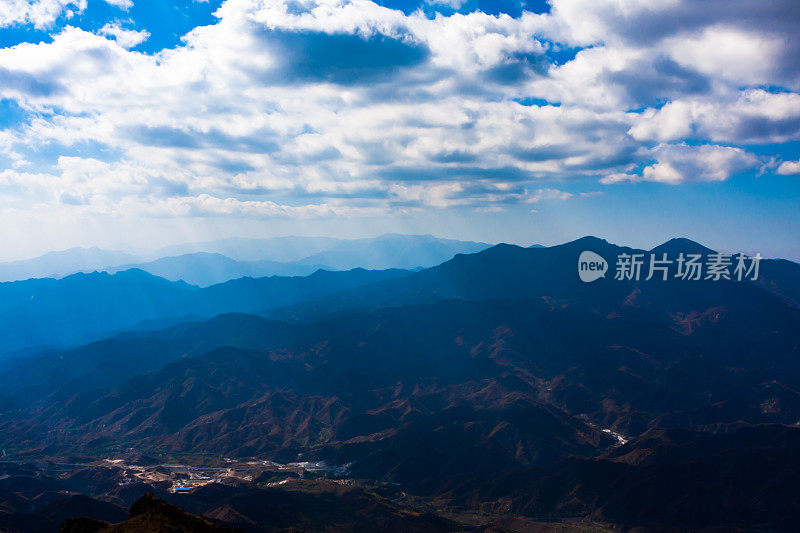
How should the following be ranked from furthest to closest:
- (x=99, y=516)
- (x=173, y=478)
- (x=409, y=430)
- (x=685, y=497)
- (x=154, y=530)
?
1. (x=409, y=430)
2. (x=173, y=478)
3. (x=685, y=497)
4. (x=99, y=516)
5. (x=154, y=530)

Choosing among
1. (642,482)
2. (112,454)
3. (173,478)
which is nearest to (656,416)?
(642,482)

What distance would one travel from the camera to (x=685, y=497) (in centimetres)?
10388

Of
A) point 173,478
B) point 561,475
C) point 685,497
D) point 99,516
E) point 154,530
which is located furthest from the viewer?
point 173,478

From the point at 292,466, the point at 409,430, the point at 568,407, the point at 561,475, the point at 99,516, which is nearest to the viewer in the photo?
the point at 99,516

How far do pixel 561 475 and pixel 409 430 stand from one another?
49860mm

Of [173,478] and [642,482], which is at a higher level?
[642,482]

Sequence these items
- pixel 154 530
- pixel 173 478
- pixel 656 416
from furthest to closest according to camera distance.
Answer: pixel 656 416 → pixel 173 478 → pixel 154 530

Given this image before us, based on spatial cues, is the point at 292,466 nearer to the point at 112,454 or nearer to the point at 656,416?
the point at 112,454

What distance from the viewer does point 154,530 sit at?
3619 cm

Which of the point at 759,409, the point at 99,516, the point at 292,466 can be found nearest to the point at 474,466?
the point at 292,466

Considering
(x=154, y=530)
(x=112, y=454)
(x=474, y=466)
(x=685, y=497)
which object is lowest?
(x=112, y=454)

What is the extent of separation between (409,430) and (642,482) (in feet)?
216

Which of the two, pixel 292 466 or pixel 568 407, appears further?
pixel 568 407

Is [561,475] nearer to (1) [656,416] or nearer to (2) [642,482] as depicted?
(2) [642,482]
